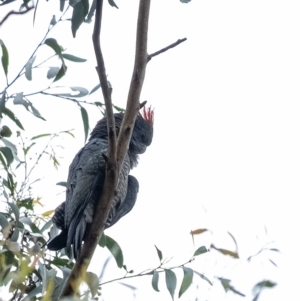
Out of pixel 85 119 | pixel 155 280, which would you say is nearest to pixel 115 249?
pixel 155 280

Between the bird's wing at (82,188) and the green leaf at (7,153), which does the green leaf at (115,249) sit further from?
the green leaf at (7,153)

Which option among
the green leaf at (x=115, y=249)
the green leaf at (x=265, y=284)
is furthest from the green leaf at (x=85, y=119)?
the green leaf at (x=265, y=284)

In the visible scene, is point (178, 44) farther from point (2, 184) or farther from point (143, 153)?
point (143, 153)

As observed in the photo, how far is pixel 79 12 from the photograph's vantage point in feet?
7.63

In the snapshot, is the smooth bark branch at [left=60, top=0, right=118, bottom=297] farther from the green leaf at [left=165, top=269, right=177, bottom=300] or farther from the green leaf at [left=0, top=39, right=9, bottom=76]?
the green leaf at [left=0, top=39, right=9, bottom=76]

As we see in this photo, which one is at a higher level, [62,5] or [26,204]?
[62,5]

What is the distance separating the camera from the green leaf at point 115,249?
254 cm

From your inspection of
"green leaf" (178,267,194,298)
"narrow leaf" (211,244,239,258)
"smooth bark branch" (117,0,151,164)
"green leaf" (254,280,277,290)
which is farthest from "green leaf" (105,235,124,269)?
"green leaf" (254,280,277,290)

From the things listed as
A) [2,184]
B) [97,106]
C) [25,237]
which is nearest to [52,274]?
[25,237]

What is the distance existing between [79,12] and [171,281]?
91 cm

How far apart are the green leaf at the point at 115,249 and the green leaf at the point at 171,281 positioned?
276 mm

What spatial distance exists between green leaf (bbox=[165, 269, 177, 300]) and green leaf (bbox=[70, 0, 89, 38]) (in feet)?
2.69

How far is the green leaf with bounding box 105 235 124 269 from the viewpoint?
2541 mm

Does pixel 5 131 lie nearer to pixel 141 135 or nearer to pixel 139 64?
pixel 139 64
